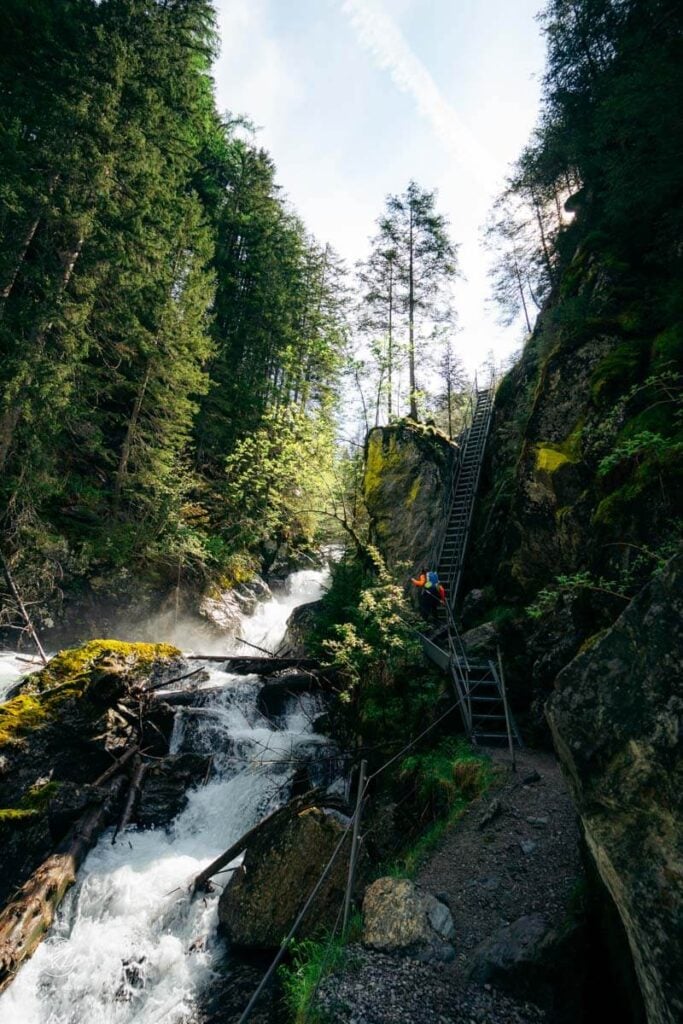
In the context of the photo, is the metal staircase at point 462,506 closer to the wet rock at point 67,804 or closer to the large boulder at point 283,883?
the large boulder at point 283,883

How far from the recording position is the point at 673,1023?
223cm

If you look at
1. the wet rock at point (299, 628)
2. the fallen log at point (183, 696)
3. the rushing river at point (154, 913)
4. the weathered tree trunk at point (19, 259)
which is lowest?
the rushing river at point (154, 913)

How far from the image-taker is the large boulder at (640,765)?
7.86 feet

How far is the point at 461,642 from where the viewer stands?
1019 centimetres

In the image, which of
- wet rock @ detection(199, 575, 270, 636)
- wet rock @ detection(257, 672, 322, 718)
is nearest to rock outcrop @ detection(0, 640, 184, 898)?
wet rock @ detection(257, 672, 322, 718)

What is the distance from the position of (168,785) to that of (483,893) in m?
6.26

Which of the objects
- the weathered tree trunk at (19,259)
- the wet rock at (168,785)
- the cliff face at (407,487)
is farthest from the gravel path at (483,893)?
the weathered tree trunk at (19,259)

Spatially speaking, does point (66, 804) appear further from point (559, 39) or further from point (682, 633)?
point (559, 39)

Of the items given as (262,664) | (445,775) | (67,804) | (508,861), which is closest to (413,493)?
(262,664)

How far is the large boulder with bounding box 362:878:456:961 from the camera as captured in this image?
4.16 meters

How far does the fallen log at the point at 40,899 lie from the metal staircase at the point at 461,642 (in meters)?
6.69

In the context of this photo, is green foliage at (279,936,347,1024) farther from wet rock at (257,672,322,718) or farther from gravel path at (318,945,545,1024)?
wet rock at (257,672,322,718)

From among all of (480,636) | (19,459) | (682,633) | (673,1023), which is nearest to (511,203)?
(480,636)

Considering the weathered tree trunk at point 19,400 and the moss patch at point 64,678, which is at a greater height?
the weathered tree trunk at point 19,400
